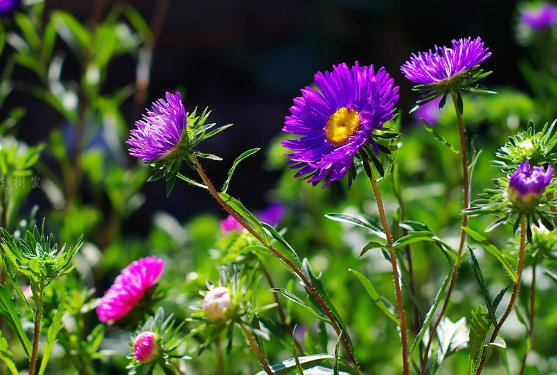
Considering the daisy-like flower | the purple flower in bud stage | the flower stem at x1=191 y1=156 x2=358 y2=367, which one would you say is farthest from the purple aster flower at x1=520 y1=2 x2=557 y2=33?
the purple flower in bud stage

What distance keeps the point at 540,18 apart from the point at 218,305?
3.72 feet

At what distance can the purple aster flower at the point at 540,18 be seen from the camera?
1.26 meters

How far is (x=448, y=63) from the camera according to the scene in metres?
0.47

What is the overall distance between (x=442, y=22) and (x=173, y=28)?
4.95ft

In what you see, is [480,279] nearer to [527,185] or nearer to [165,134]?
[527,185]

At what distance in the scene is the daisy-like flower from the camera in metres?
0.47

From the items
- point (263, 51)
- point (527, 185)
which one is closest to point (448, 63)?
point (527, 185)

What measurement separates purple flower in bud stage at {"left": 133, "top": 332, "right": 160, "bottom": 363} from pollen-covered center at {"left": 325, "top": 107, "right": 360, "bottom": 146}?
26 cm

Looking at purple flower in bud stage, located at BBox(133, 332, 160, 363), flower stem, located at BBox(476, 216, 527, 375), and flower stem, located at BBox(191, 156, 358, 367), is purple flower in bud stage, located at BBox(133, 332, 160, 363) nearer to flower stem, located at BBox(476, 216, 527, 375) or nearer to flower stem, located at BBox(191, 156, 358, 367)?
flower stem, located at BBox(191, 156, 358, 367)

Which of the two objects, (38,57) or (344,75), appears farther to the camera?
(38,57)

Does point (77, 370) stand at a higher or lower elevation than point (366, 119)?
lower

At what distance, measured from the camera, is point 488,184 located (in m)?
1.24

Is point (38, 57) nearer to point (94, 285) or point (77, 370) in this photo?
point (94, 285)


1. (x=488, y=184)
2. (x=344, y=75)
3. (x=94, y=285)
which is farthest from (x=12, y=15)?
(x=488, y=184)
